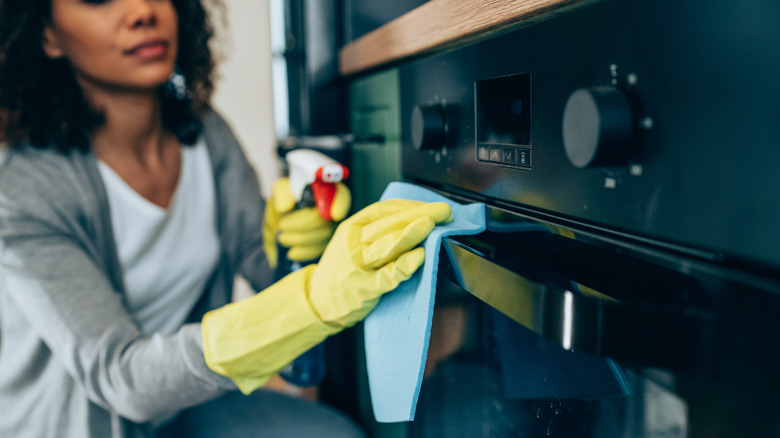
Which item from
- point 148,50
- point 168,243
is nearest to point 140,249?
point 168,243

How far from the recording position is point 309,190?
784mm

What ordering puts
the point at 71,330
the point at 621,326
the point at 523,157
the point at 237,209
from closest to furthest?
the point at 621,326, the point at 523,157, the point at 71,330, the point at 237,209

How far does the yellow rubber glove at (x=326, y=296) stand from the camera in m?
→ 0.45

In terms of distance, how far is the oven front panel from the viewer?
232 mm

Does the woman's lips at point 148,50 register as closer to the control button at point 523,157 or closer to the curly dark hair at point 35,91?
the curly dark hair at point 35,91

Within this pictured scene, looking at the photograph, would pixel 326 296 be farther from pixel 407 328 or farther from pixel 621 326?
pixel 621 326

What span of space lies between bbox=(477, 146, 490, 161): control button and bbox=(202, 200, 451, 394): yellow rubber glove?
0.17 feet

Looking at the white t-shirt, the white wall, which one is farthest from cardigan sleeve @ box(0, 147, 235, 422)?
the white wall

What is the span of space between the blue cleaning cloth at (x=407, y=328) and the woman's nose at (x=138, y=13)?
0.59m

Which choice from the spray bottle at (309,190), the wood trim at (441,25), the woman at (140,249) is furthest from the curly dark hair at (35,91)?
the wood trim at (441,25)

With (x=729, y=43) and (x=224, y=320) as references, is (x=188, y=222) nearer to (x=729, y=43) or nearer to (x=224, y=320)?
(x=224, y=320)

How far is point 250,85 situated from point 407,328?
59.0 inches

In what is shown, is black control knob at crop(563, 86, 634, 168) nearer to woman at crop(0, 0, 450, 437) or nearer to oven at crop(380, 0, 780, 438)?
oven at crop(380, 0, 780, 438)

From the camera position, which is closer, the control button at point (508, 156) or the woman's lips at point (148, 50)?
the control button at point (508, 156)
